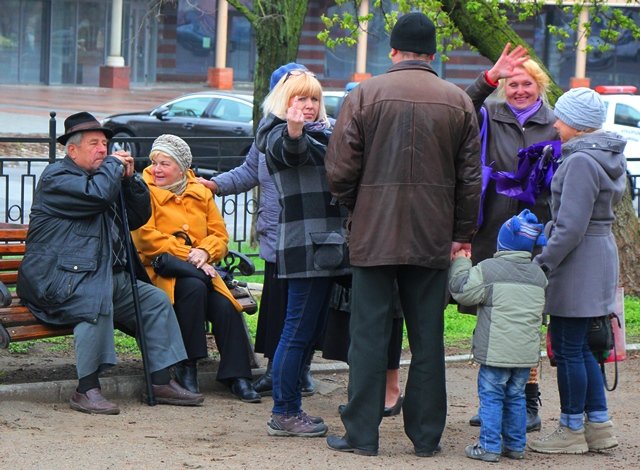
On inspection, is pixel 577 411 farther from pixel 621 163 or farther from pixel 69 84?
pixel 69 84

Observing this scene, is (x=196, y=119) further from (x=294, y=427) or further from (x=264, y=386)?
(x=294, y=427)

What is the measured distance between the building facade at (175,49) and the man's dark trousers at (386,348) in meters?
35.9

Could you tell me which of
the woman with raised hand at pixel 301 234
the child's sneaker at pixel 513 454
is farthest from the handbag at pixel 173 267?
the child's sneaker at pixel 513 454

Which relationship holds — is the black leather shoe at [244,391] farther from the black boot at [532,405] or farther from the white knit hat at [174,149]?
the black boot at [532,405]

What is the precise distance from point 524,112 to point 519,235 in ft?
3.04

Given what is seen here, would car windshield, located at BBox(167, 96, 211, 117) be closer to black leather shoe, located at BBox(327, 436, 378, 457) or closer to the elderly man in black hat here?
the elderly man in black hat

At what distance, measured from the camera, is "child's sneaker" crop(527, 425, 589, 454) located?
540 centimetres

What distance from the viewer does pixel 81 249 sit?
19.2 ft

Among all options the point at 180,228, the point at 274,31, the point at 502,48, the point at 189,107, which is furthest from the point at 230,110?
the point at 180,228

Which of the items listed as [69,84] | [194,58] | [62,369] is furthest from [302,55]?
[62,369]

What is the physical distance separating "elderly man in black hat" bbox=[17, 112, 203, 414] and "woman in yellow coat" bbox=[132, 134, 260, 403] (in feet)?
1.16

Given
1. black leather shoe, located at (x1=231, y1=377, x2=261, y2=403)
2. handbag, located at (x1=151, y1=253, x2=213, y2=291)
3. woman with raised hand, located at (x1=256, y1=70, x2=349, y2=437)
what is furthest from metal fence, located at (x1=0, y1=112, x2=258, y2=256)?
woman with raised hand, located at (x1=256, y1=70, x2=349, y2=437)

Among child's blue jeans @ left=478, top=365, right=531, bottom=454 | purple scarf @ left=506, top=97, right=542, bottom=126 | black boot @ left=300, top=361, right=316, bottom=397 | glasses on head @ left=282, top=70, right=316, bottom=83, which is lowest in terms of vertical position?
black boot @ left=300, top=361, right=316, bottom=397

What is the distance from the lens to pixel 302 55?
45.4 m
